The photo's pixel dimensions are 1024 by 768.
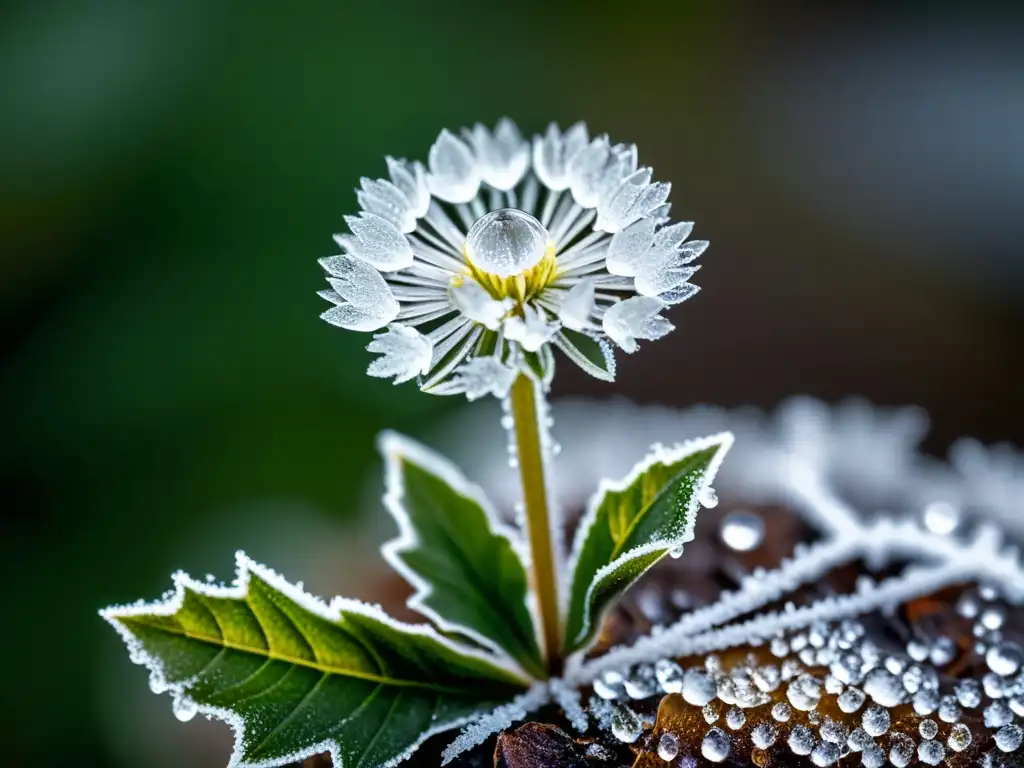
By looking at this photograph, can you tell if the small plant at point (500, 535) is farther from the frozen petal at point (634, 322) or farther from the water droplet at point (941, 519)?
the water droplet at point (941, 519)

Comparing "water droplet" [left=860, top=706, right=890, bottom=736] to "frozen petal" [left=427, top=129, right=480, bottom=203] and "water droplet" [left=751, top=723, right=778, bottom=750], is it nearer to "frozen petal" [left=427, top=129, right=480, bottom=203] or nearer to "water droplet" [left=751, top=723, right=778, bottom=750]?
"water droplet" [left=751, top=723, right=778, bottom=750]

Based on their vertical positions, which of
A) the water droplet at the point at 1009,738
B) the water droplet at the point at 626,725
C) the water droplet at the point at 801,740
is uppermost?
the water droplet at the point at 626,725

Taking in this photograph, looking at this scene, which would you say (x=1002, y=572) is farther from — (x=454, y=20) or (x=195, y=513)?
(x=454, y=20)

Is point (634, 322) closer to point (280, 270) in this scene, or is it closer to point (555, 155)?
point (555, 155)

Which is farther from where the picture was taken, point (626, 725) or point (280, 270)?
point (280, 270)

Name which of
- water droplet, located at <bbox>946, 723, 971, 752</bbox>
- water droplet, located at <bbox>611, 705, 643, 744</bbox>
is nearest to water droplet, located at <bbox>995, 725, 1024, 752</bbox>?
water droplet, located at <bbox>946, 723, 971, 752</bbox>

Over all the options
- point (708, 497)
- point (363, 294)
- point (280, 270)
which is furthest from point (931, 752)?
point (280, 270)

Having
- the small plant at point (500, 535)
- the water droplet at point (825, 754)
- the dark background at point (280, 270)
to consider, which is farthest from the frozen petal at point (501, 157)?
the dark background at point (280, 270)
